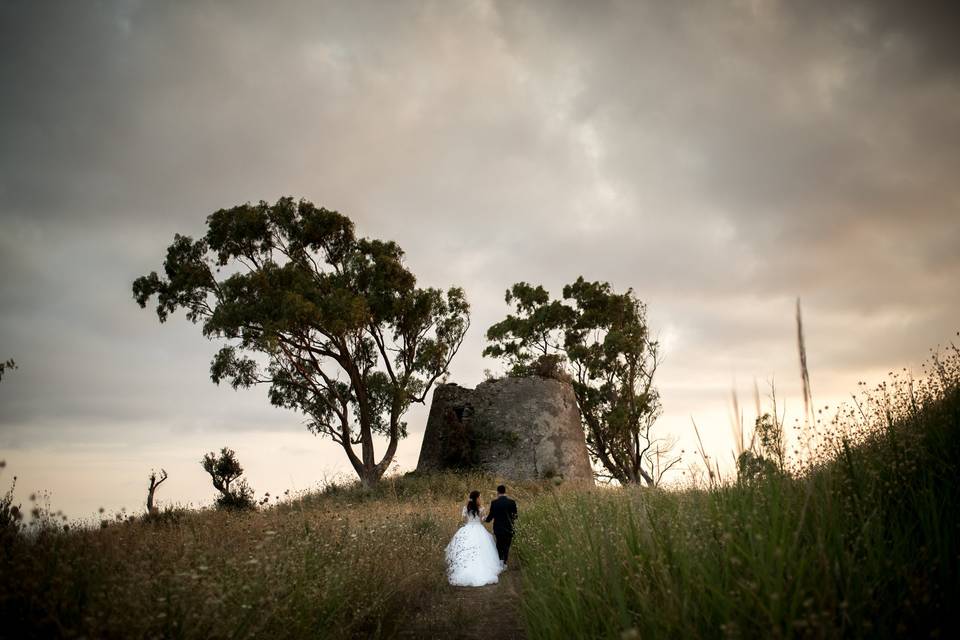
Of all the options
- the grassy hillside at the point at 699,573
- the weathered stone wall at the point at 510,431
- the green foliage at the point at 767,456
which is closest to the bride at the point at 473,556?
the grassy hillside at the point at 699,573

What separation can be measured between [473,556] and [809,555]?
294 inches

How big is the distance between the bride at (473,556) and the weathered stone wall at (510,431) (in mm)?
12368

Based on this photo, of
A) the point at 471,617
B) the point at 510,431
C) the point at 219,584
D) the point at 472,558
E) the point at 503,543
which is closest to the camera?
the point at 219,584

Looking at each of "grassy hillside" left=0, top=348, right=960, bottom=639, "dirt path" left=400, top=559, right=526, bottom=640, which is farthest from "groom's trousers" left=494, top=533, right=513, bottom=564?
"grassy hillside" left=0, top=348, right=960, bottom=639

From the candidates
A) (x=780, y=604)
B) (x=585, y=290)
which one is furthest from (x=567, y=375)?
(x=780, y=604)

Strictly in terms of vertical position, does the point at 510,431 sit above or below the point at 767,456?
above

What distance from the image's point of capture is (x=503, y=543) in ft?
35.4

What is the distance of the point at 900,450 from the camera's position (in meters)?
4.52

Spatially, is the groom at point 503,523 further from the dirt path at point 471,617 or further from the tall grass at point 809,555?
the tall grass at point 809,555

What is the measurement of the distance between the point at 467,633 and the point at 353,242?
20910 millimetres

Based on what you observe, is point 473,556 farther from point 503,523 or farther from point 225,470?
point 225,470

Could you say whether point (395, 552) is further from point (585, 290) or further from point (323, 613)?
point (585, 290)

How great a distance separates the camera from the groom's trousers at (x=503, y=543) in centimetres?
A: 1076

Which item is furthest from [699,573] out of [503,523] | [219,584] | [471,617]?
[503,523]
